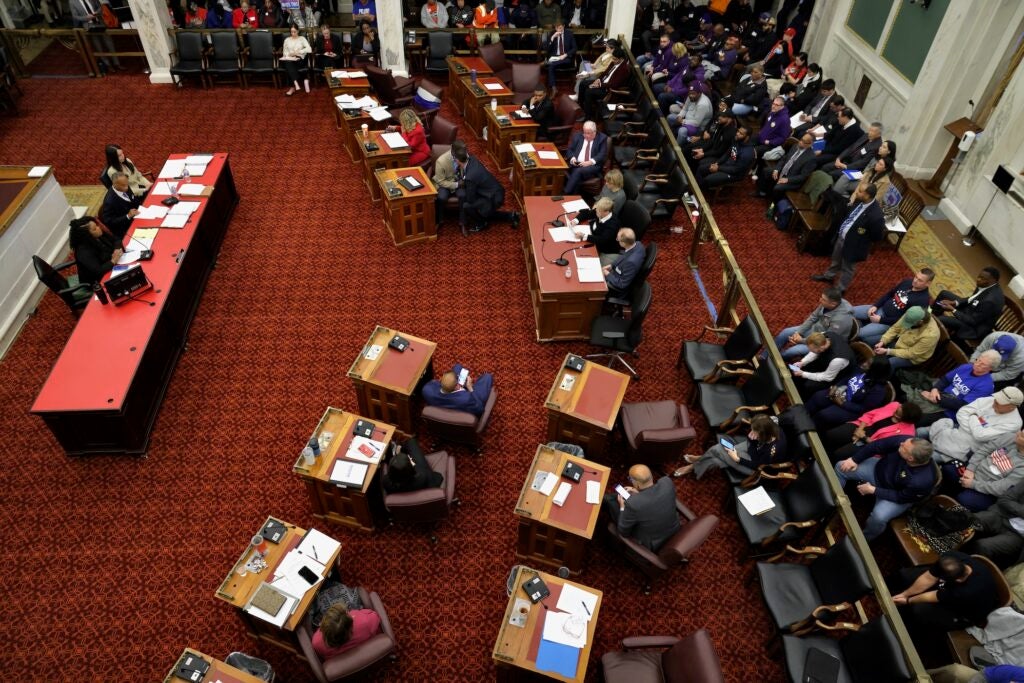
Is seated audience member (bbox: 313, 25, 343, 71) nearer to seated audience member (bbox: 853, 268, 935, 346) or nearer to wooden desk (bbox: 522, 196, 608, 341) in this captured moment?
wooden desk (bbox: 522, 196, 608, 341)

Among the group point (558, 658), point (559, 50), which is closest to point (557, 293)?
point (558, 658)

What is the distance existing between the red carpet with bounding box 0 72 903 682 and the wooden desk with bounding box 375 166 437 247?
8.4 inches

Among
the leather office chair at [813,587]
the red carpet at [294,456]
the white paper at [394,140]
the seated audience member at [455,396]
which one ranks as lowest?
the red carpet at [294,456]

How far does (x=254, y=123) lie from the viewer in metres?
11.4

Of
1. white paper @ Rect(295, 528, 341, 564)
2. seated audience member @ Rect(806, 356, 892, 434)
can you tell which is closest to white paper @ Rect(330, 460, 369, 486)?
white paper @ Rect(295, 528, 341, 564)

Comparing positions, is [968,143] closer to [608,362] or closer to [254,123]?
[608,362]

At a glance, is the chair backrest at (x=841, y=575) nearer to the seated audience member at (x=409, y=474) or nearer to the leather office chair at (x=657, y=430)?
the leather office chair at (x=657, y=430)

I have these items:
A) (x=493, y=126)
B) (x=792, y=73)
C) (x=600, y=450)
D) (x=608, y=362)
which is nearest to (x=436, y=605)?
(x=600, y=450)

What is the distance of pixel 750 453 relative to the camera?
5.43 m

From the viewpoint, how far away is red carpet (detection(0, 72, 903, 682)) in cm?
489

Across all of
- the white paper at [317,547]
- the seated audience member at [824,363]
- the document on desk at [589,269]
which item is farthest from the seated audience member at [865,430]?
the white paper at [317,547]

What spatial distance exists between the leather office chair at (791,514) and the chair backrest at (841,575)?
263mm

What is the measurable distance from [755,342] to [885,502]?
176cm

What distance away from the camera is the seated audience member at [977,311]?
20.9 ft
